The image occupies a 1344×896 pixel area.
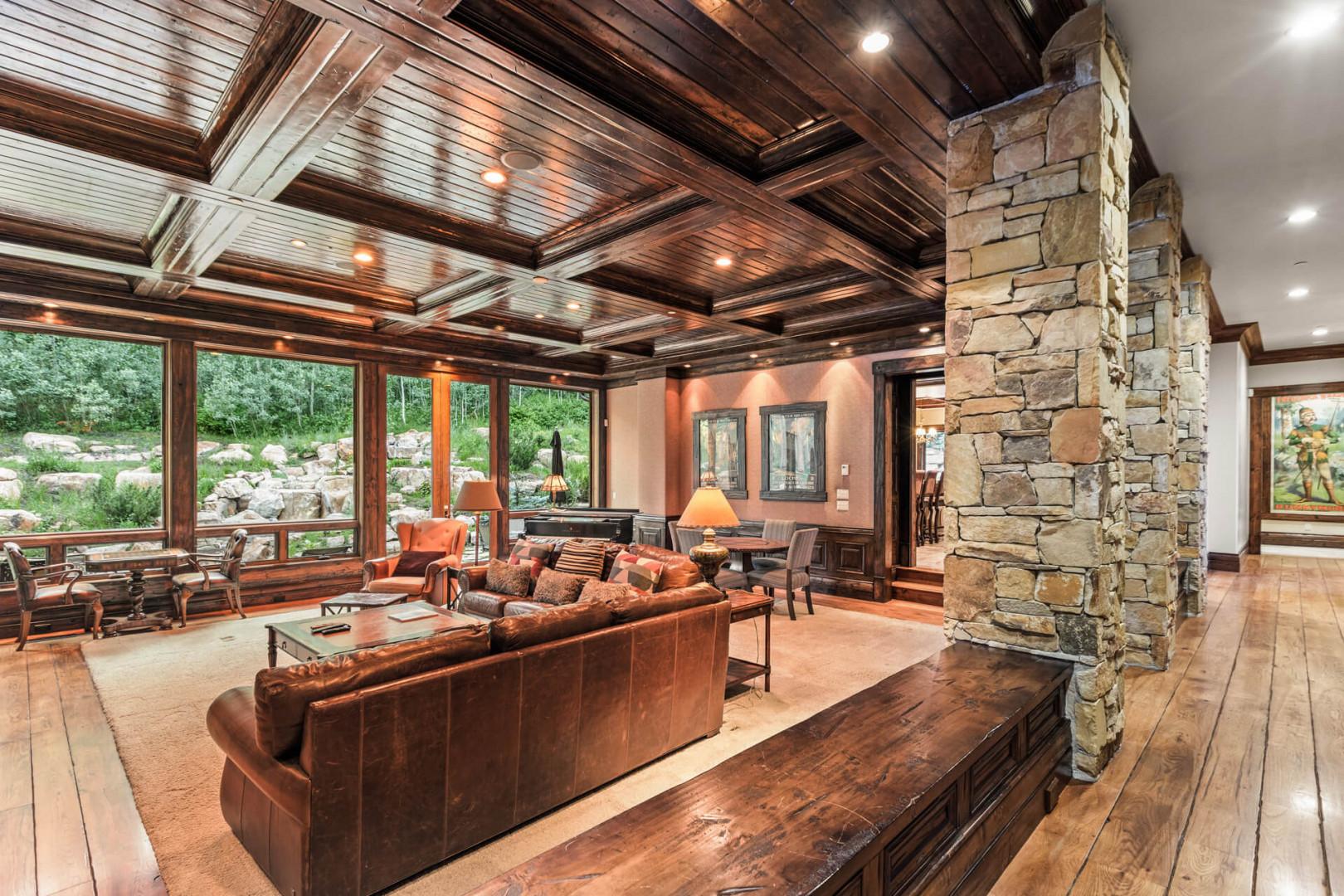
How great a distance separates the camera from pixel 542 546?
5781 mm

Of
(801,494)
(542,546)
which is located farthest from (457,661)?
(801,494)

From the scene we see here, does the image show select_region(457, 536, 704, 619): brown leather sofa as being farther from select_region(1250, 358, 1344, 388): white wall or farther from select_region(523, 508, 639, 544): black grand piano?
select_region(1250, 358, 1344, 388): white wall

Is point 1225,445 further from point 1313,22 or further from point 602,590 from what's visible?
point 602,590

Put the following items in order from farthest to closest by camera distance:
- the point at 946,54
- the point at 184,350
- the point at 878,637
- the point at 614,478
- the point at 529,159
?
1. the point at 614,478
2. the point at 184,350
3. the point at 878,637
4. the point at 529,159
5. the point at 946,54

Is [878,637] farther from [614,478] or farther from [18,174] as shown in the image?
[18,174]

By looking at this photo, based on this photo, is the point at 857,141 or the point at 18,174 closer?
the point at 857,141

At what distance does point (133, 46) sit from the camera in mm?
2564

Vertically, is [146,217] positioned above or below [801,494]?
above

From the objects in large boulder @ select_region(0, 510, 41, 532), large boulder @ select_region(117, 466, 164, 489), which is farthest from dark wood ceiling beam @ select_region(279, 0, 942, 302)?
large boulder @ select_region(0, 510, 41, 532)

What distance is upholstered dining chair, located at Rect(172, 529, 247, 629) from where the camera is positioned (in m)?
5.90

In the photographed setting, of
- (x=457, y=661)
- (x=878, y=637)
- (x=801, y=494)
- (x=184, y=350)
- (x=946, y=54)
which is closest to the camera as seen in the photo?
(x=457, y=661)

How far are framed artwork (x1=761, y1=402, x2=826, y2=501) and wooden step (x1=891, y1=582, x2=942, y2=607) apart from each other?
1338 millimetres

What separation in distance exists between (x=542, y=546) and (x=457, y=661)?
3.44 metres

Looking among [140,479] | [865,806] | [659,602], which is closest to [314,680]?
[659,602]
